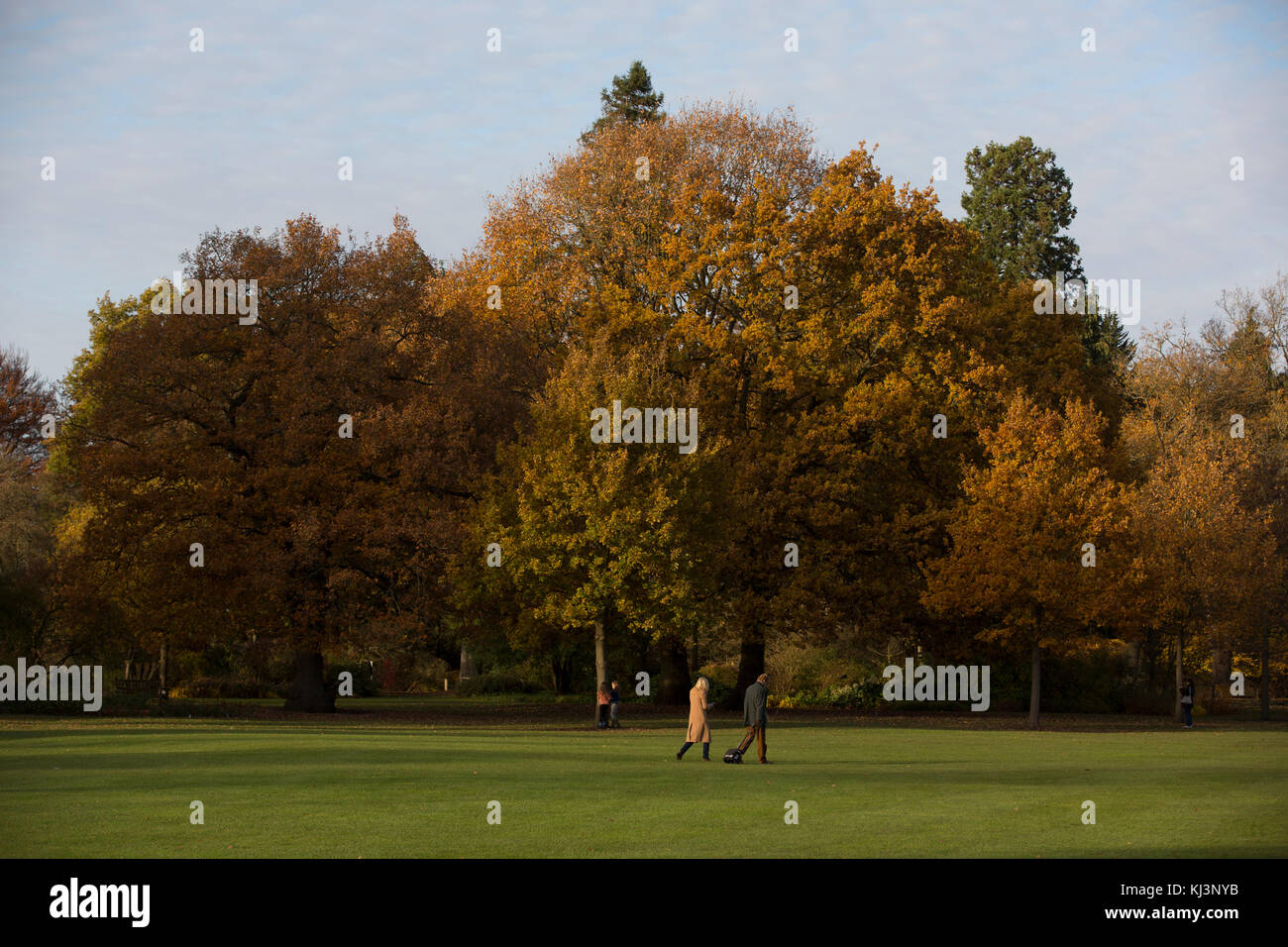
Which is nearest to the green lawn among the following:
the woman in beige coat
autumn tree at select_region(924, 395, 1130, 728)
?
the woman in beige coat

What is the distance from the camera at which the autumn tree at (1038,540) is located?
41938 millimetres

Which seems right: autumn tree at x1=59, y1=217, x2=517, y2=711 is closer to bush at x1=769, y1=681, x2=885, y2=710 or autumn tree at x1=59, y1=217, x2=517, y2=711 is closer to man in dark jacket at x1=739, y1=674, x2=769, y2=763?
bush at x1=769, y1=681, x2=885, y2=710

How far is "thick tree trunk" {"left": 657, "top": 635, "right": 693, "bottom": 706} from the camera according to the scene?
1943 inches

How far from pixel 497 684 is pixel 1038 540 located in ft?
96.0

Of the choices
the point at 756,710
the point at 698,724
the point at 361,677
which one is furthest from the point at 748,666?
the point at 756,710

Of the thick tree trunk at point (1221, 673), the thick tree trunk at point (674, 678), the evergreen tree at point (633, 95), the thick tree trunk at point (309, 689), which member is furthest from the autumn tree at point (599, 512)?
the evergreen tree at point (633, 95)

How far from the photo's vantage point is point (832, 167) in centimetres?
4869

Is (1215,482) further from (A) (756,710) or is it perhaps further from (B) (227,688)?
(B) (227,688)

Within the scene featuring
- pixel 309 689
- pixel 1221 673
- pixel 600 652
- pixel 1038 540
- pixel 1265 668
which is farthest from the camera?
pixel 1221 673

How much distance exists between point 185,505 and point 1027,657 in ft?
104

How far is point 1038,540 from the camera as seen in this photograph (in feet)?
139

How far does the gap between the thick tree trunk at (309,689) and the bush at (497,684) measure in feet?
60.9
